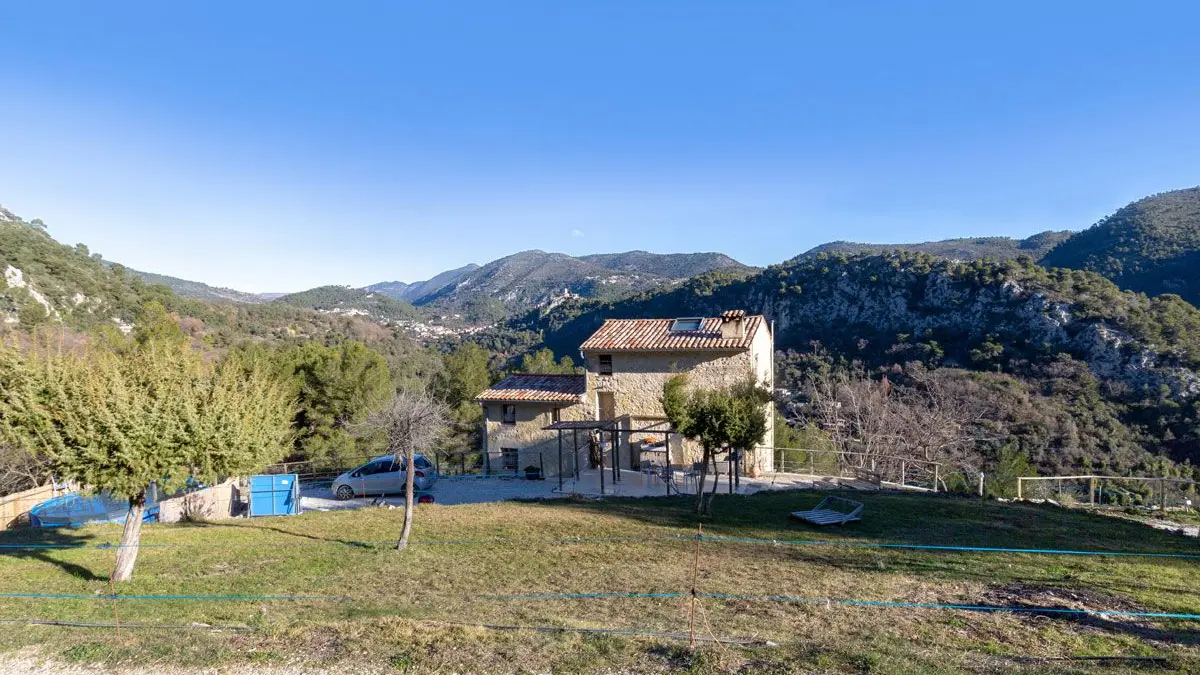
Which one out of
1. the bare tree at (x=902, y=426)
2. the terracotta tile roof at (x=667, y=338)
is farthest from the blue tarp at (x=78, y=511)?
the bare tree at (x=902, y=426)

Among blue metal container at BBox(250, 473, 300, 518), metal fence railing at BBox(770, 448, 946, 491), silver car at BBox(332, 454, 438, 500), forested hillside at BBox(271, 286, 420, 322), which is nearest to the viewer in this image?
blue metal container at BBox(250, 473, 300, 518)

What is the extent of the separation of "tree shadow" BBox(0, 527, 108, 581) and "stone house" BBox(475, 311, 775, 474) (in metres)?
13.3

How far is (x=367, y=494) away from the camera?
20797 millimetres

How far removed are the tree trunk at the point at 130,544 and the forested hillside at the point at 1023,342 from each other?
38154 millimetres

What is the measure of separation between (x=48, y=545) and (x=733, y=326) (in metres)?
21.4

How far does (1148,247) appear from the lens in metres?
60.4

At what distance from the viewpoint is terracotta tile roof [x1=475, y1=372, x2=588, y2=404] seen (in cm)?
2353

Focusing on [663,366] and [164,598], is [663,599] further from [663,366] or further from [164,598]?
[663,366]

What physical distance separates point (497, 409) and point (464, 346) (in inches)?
634

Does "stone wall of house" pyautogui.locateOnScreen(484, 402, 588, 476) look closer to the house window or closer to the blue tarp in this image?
the house window

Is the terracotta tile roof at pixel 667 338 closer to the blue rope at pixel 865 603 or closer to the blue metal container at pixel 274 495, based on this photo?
the blue metal container at pixel 274 495

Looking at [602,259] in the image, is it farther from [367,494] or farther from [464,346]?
[367,494]

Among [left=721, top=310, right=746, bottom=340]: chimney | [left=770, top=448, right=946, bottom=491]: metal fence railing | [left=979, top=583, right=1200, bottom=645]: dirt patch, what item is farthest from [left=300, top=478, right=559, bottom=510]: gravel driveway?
[left=979, top=583, right=1200, bottom=645]: dirt patch

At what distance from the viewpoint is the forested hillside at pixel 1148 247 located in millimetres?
53156
